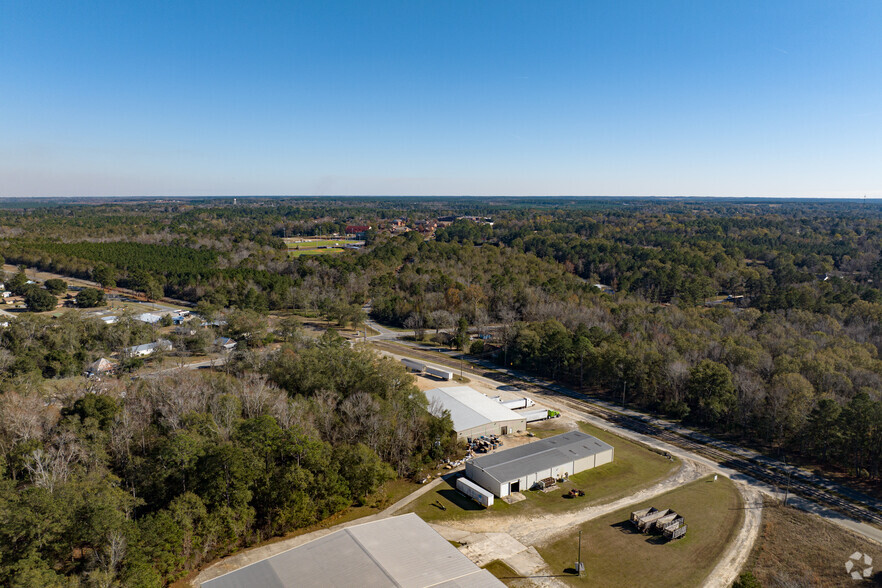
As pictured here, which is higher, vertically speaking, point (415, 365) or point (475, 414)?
point (475, 414)

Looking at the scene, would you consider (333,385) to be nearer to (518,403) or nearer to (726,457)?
(518,403)

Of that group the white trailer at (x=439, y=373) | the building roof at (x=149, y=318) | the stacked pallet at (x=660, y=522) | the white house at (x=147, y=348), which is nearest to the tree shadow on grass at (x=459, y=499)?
the stacked pallet at (x=660, y=522)

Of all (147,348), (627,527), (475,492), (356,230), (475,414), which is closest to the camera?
(627,527)

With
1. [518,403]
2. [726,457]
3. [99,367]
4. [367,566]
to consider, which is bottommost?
[726,457]

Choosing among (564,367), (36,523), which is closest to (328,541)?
(36,523)

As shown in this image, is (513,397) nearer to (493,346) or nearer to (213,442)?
(493,346)

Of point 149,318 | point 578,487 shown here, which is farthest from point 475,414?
point 149,318

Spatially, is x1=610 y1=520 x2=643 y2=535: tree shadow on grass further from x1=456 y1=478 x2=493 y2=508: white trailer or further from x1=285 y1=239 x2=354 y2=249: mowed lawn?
x1=285 y1=239 x2=354 y2=249: mowed lawn
